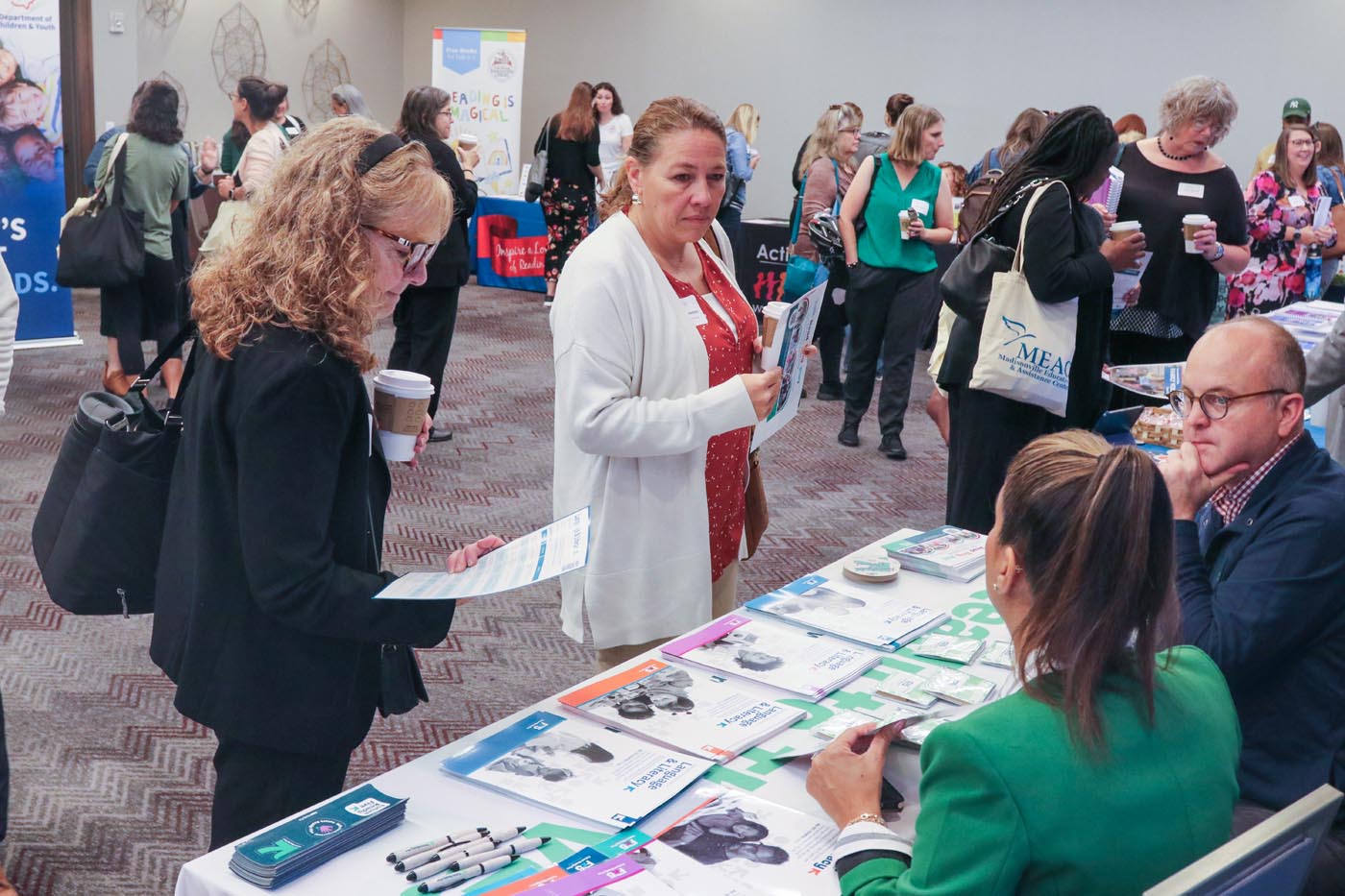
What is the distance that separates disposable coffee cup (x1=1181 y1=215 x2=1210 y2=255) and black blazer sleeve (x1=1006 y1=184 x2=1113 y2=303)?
2.55 ft

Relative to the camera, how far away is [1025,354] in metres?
3.52

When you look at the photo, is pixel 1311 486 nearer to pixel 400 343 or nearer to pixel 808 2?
pixel 400 343

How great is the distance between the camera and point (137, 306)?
6.36 metres

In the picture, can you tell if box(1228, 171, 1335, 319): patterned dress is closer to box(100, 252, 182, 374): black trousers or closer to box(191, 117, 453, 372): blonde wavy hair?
box(100, 252, 182, 374): black trousers

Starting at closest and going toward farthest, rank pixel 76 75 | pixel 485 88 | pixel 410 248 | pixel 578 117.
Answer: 1. pixel 410 248
2. pixel 578 117
3. pixel 76 75
4. pixel 485 88

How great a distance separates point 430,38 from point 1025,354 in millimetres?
12580

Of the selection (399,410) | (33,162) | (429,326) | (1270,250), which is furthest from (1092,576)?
(33,162)

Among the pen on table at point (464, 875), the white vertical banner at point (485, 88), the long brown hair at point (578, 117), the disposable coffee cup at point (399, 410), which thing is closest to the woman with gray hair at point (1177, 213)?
the disposable coffee cup at point (399, 410)

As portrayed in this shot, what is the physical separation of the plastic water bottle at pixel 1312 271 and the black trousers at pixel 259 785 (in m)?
7.15

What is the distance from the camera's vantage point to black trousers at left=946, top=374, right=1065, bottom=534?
368 centimetres

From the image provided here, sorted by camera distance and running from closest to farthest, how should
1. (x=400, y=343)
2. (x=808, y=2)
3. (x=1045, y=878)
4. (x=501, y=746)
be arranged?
(x=1045, y=878) < (x=501, y=746) < (x=400, y=343) < (x=808, y=2)

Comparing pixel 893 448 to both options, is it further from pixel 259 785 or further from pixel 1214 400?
pixel 259 785

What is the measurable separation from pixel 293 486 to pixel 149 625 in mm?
2539

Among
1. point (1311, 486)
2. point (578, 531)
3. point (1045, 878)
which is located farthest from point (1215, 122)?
point (1045, 878)
